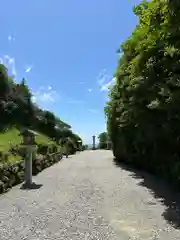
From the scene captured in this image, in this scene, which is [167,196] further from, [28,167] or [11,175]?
[28,167]

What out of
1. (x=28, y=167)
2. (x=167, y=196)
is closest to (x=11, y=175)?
(x=28, y=167)

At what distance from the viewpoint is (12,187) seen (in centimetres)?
1239

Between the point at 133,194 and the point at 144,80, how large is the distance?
366 centimetres

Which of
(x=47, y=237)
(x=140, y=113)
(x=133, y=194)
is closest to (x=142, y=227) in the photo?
(x=47, y=237)

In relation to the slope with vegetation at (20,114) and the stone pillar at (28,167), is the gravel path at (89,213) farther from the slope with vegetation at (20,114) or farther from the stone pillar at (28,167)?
the slope with vegetation at (20,114)

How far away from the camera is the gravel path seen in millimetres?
6324

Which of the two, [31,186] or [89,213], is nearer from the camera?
[89,213]

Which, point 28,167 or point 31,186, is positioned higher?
point 28,167

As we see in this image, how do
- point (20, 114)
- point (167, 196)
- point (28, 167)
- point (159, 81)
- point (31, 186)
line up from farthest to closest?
point (20, 114) → point (28, 167) → point (31, 186) → point (167, 196) → point (159, 81)

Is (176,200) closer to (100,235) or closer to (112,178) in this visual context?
(100,235)

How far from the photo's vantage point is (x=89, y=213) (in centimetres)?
801

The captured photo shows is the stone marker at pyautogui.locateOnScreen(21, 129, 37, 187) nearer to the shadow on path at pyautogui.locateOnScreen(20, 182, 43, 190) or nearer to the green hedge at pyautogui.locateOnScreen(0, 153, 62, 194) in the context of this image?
the shadow on path at pyautogui.locateOnScreen(20, 182, 43, 190)

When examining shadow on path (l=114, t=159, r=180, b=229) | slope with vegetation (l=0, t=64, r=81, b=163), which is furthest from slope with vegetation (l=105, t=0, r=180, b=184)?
slope with vegetation (l=0, t=64, r=81, b=163)

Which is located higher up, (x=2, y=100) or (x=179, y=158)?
(x=2, y=100)
